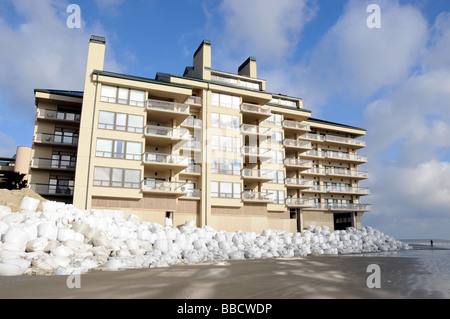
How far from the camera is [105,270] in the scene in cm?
1386

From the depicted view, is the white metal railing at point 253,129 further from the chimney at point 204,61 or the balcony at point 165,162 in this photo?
the balcony at point 165,162

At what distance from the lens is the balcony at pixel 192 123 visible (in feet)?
120

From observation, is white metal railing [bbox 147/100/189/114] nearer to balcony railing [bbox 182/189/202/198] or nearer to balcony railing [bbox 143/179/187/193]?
balcony railing [bbox 143/179/187/193]

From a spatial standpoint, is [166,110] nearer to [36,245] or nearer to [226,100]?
[226,100]

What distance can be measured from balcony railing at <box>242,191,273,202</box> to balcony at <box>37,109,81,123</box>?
803 inches

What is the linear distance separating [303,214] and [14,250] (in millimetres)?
41647


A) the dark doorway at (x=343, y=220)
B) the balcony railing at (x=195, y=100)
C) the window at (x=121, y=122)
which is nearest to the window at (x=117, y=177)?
the window at (x=121, y=122)

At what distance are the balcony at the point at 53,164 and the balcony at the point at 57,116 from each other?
4370mm

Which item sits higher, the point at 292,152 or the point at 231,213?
the point at 292,152

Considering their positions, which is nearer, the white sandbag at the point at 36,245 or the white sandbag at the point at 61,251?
the white sandbag at the point at 61,251

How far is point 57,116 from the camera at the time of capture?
1373 inches

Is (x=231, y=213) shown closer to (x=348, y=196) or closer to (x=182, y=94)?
(x=182, y=94)

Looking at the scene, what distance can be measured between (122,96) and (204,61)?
12343 mm

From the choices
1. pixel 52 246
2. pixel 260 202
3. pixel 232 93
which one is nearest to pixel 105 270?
pixel 52 246
